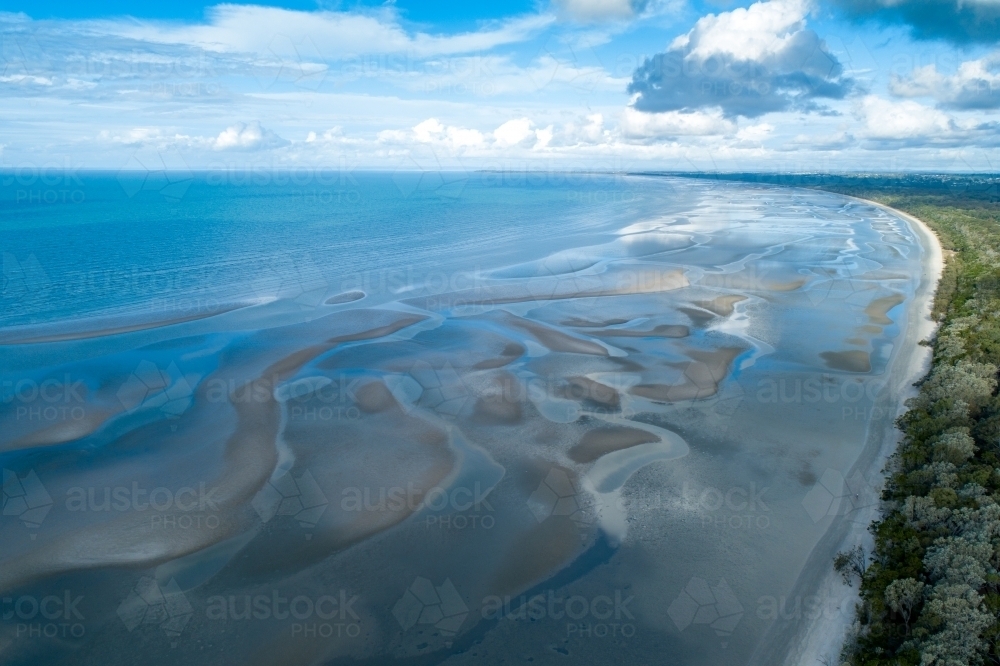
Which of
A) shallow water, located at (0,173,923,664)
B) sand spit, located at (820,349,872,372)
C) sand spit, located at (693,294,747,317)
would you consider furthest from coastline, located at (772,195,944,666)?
sand spit, located at (693,294,747,317)

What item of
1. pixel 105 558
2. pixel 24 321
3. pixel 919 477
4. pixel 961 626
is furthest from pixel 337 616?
pixel 24 321

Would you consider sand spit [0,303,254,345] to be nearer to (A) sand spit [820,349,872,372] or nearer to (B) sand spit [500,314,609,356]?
(B) sand spit [500,314,609,356]

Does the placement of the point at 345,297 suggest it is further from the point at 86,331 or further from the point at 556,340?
the point at 556,340

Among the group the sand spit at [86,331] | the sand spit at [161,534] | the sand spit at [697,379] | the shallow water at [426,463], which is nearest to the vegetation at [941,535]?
the shallow water at [426,463]

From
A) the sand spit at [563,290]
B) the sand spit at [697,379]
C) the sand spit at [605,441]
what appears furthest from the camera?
the sand spit at [563,290]

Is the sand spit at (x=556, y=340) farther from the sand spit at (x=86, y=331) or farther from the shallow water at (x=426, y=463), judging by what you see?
the sand spit at (x=86, y=331)

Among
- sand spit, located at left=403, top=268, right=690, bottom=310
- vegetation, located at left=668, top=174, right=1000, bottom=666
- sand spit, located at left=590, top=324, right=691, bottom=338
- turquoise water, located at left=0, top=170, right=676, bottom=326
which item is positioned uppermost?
vegetation, located at left=668, top=174, right=1000, bottom=666

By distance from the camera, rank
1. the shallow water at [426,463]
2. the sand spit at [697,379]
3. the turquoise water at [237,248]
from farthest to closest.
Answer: the turquoise water at [237,248] → the sand spit at [697,379] → the shallow water at [426,463]
